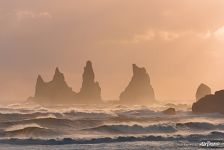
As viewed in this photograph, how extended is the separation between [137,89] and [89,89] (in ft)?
50.3

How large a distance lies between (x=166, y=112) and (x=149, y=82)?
251ft

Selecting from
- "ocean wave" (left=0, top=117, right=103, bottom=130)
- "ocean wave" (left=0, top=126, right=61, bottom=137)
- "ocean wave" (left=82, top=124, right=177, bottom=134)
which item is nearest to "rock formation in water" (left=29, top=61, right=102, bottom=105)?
"ocean wave" (left=0, top=117, right=103, bottom=130)

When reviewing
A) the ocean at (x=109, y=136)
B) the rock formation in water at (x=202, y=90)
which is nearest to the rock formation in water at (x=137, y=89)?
the rock formation in water at (x=202, y=90)

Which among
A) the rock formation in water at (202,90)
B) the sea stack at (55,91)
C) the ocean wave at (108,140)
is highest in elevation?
the sea stack at (55,91)

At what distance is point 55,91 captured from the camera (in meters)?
156

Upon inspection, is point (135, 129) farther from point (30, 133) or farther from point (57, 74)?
point (57, 74)

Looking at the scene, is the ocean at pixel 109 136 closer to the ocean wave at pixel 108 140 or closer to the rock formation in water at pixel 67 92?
the ocean wave at pixel 108 140

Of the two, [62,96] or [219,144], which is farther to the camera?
[62,96]

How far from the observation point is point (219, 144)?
3597cm

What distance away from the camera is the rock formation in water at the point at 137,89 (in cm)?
14812

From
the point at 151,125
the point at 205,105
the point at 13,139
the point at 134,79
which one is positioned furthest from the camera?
the point at 134,79

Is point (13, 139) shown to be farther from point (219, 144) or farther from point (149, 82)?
point (149, 82)

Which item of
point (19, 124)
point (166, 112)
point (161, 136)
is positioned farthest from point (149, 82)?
point (161, 136)

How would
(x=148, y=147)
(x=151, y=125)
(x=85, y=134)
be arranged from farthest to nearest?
(x=151, y=125) < (x=85, y=134) < (x=148, y=147)
